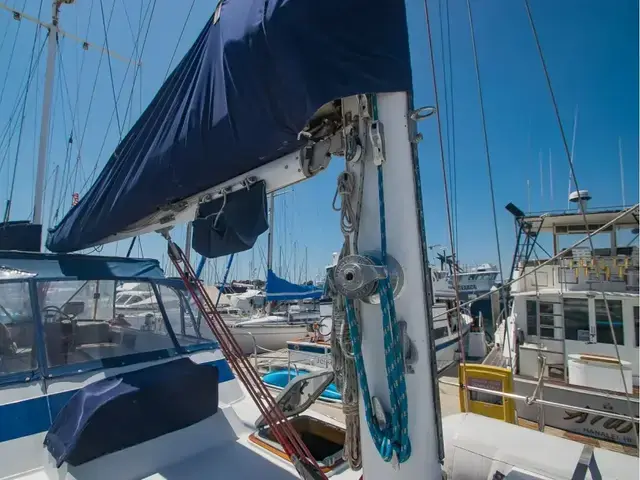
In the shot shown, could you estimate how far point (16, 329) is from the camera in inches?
111

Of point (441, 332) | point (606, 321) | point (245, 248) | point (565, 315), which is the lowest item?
point (441, 332)

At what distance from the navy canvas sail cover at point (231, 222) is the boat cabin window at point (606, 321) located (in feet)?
30.3

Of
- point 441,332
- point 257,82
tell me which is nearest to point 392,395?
point 257,82

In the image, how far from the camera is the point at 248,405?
11.7ft

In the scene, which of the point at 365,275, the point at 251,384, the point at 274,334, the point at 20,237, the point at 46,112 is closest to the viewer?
the point at 365,275

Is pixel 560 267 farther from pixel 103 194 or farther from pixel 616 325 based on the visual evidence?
pixel 103 194

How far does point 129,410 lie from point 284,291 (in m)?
11.4

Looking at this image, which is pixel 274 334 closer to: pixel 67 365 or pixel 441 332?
pixel 441 332

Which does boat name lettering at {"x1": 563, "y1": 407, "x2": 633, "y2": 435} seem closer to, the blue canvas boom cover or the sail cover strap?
the sail cover strap

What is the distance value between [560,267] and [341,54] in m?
9.91

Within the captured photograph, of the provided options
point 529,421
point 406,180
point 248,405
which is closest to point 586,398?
point 529,421

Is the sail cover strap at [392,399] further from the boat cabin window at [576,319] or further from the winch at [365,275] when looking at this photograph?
the boat cabin window at [576,319]

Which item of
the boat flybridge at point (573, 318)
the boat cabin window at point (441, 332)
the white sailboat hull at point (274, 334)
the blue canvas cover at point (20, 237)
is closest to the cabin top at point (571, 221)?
the boat flybridge at point (573, 318)

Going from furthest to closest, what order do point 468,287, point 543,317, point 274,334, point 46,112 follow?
point 468,287 < point 274,334 < point 543,317 < point 46,112
